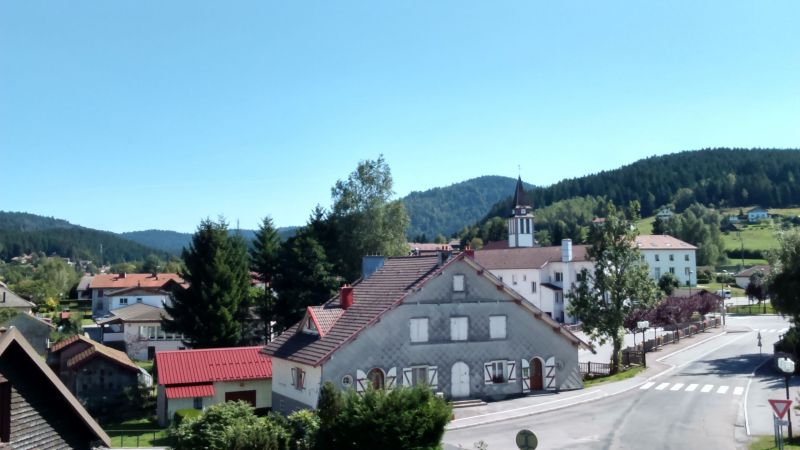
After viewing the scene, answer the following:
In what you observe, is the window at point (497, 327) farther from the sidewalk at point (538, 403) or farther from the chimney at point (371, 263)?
the chimney at point (371, 263)

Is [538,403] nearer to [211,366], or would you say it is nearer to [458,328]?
[458,328]

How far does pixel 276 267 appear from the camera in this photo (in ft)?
191

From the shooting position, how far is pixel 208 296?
49.7 meters

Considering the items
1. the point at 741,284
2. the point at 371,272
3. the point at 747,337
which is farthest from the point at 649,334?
the point at 741,284

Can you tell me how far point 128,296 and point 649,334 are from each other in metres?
75.1

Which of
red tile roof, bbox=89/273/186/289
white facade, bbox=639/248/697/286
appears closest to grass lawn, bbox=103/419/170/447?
red tile roof, bbox=89/273/186/289

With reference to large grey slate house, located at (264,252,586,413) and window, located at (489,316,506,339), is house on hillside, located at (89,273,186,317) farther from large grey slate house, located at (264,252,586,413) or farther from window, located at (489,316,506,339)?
window, located at (489,316,506,339)

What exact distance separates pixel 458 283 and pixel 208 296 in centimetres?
2134

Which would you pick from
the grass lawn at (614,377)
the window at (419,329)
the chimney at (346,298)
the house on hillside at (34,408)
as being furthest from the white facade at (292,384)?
the house on hillside at (34,408)

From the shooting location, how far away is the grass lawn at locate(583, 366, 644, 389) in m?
40.5

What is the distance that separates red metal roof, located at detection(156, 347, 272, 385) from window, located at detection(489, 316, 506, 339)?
12.7 m

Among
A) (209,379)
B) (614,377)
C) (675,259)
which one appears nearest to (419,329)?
(209,379)

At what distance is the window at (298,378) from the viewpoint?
34469mm

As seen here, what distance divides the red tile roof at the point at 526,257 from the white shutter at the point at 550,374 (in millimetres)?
43985
